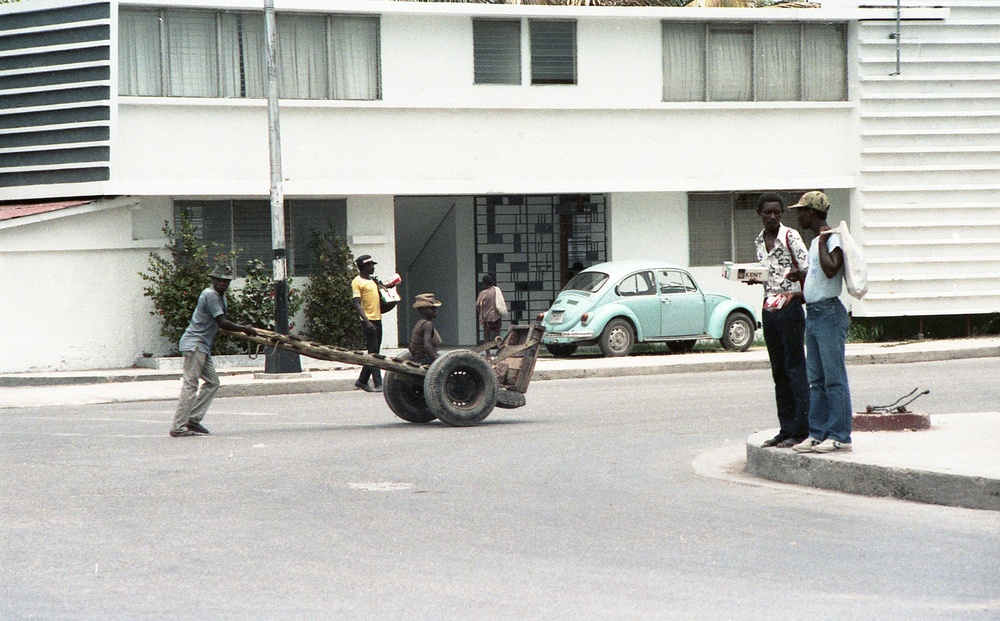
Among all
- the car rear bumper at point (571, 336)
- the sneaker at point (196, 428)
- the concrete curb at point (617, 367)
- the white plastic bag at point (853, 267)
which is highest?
the white plastic bag at point (853, 267)

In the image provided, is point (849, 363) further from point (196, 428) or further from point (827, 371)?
point (827, 371)

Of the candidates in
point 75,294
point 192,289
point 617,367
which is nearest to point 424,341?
point 617,367

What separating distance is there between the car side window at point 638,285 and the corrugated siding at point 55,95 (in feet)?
29.2

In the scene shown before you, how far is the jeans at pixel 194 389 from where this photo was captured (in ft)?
44.7

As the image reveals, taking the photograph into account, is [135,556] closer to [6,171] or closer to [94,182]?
[94,182]

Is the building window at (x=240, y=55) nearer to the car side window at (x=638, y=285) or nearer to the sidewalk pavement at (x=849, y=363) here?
the sidewalk pavement at (x=849, y=363)

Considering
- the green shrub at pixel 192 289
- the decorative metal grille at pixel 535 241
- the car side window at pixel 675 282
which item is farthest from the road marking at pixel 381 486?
the decorative metal grille at pixel 535 241

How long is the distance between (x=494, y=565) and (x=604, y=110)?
19.0 m

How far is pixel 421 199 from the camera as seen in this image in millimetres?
27016

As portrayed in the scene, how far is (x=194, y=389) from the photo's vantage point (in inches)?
538

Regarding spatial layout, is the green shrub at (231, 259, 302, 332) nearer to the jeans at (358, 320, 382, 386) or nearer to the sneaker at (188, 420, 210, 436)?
the jeans at (358, 320, 382, 386)

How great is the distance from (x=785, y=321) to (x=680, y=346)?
46.5ft

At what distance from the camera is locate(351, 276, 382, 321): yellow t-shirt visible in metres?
19.0

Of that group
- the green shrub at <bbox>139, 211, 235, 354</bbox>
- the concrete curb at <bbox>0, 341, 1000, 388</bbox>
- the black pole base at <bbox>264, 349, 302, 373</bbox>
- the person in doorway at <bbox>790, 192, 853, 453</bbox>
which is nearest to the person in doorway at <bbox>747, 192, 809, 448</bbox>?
the person in doorway at <bbox>790, 192, 853, 453</bbox>
